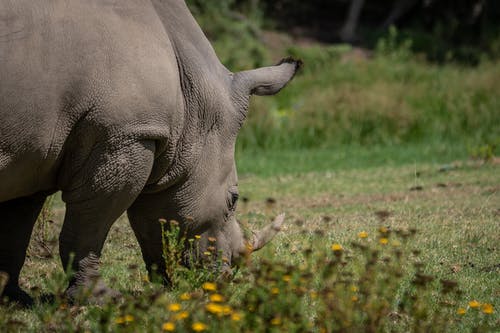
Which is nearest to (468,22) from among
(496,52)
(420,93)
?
(496,52)

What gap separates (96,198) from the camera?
4902 mm

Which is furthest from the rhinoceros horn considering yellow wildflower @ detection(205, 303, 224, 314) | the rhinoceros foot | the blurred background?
the blurred background

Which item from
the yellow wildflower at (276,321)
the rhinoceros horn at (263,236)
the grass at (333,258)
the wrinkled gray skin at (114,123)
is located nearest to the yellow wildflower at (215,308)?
the grass at (333,258)

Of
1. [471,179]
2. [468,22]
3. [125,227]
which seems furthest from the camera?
[468,22]

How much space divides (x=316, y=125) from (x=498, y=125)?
2.86 meters

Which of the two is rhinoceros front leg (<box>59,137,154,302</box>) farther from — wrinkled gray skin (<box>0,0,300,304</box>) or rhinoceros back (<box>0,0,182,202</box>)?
rhinoceros back (<box>0,0,182,202</box>)

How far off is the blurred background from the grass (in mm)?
902

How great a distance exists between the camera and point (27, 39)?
436cm

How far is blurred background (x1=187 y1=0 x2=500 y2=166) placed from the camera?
46.0ft

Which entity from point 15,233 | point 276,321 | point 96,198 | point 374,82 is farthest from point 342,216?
point 374,82

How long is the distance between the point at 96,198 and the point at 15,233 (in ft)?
2.87

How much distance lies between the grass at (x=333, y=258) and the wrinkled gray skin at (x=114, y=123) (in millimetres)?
296

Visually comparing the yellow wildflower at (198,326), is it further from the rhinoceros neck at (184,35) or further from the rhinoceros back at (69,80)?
the rhinoceros neck at (184,35)

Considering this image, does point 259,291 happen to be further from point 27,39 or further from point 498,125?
point 498,125
